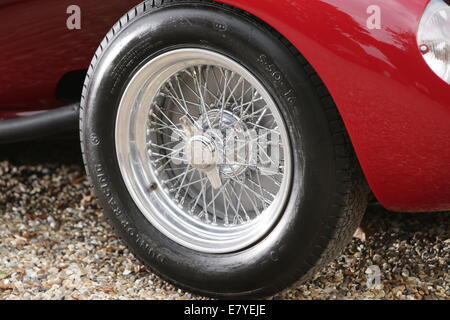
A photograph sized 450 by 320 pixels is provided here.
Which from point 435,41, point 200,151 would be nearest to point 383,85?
point 435,41

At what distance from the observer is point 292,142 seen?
2.60 metres

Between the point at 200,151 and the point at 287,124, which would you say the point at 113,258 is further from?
the point at 287,124

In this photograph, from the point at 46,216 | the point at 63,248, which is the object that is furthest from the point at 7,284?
the point at 46,216

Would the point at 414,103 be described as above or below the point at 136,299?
above

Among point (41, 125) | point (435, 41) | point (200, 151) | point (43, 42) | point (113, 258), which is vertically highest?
point (43, 42)

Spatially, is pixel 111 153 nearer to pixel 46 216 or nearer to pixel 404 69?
pixel 46 216

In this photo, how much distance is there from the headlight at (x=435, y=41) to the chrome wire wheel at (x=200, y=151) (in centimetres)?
63

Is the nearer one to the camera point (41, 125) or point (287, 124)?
point (287, 124)

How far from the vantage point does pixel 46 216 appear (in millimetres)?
3746

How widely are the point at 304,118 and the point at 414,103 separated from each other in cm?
37

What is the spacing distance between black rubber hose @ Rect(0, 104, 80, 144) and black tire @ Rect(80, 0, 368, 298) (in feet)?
0.88

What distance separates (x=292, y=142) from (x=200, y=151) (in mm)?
453

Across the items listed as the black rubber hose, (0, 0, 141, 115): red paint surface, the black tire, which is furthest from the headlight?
the black rubber hose

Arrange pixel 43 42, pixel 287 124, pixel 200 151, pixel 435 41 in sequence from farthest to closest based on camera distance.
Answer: pixel 43 42 → pixel 200 151 → pixel 287 124 → pixel 435 41
